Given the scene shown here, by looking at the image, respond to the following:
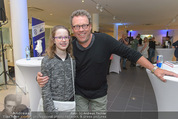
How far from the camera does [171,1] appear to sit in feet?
19.4

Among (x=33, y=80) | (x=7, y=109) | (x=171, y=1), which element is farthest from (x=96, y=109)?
(x=171, y=1)

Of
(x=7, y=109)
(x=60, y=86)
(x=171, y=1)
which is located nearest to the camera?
(x=60, y=86)

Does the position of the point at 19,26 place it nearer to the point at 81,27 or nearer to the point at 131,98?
the point at 81,27

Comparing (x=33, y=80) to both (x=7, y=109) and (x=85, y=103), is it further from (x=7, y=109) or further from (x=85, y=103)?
(x=85, y=103)

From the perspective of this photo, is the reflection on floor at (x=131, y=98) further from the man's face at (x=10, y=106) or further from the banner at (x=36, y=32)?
the banner at (x=36, y=32)

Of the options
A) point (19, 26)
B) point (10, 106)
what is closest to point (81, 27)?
point (10, 106)

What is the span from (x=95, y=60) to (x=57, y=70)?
13.5 inches

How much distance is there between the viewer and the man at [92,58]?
1141 mm

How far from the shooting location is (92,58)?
117 cm

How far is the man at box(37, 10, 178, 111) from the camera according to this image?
114 cm

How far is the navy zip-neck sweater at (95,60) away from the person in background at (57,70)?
0.10 m

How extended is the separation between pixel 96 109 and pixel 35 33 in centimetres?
197

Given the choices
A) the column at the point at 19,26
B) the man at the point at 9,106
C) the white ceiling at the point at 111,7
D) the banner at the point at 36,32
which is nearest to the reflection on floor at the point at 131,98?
the man at the point at 9,106

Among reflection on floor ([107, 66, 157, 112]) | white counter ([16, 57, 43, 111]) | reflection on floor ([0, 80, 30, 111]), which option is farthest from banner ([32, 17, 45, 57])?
reflection on floor ([107, 66, 157, 112])
